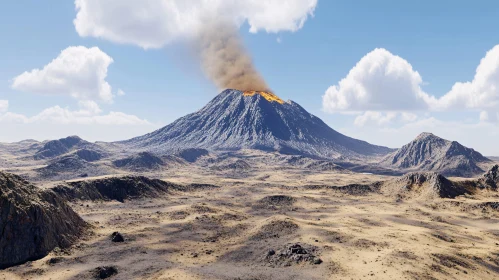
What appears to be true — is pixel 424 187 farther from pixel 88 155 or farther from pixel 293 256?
pixel 88 155

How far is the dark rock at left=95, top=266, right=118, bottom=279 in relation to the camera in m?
33.6

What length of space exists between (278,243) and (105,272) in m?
20.3

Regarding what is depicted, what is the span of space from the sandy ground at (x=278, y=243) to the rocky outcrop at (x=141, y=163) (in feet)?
263

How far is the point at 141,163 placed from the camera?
156 meters

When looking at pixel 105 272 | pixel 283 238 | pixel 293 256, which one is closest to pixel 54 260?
pixel 105 272

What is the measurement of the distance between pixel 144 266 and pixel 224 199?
154ft

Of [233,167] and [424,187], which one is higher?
[233,167]

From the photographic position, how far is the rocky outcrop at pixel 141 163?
153 metres

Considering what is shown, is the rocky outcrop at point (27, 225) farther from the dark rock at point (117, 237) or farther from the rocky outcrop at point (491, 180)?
the rocky outcrop at point (491, 180)

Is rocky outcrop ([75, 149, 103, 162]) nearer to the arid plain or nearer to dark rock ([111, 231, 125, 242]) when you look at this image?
the arid plain

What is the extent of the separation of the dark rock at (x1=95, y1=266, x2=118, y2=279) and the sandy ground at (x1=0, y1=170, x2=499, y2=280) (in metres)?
0.63

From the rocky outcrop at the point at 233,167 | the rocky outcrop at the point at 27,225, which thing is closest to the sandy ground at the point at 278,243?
the rocky outcrop at the point at 27,225

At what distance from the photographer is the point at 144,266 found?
3656 centimetres

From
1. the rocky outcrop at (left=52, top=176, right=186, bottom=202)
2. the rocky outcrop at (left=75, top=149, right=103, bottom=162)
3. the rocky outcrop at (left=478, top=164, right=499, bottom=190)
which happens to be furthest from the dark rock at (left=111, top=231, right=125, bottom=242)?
the rocky outcrop at (left=75, top=149, right=103, bottom=162)
